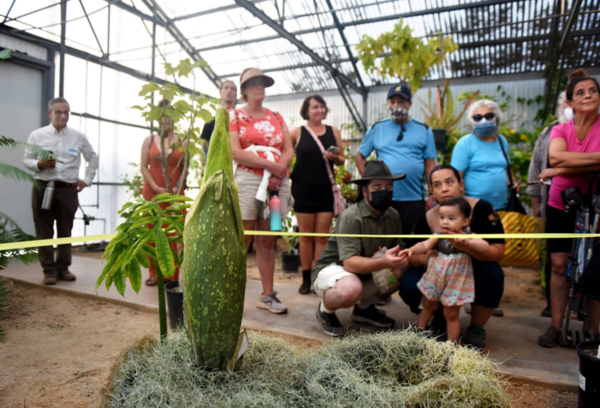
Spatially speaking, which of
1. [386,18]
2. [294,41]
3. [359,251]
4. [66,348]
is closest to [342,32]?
[386,18]

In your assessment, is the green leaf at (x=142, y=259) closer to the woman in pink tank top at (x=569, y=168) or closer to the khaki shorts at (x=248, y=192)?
the khaki shorts at (x=248, y=192)

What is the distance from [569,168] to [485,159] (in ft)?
2.38

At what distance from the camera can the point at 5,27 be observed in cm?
568

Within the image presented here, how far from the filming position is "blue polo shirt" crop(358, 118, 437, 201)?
3.23 meters

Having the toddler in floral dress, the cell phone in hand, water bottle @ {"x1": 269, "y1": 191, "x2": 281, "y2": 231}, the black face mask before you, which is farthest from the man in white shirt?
the toddler in floral dress

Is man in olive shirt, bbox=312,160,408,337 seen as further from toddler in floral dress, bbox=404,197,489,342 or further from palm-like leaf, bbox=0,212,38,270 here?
palm-like leaf, bbox=0,212,38,270

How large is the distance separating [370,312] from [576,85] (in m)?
1.96

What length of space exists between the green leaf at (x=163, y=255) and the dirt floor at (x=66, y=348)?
3.03 ft

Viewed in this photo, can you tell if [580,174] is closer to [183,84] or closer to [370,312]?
[370,312]

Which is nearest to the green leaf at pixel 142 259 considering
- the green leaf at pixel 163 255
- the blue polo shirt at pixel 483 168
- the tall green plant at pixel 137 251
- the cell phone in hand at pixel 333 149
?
the tall green plant at pixel 137 251

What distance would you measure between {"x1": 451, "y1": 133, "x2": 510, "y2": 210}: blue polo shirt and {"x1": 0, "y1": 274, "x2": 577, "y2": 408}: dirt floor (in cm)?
142

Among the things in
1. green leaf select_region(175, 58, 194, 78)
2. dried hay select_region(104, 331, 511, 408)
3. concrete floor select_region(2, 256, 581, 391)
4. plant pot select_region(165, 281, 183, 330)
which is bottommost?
concrete floor select_region(2, 256, 581, 391)

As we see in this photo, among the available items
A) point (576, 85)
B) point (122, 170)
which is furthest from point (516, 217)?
point (122, 170)

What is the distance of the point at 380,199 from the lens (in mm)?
2578
